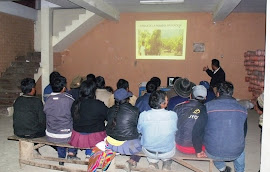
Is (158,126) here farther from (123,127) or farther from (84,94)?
(84,94)

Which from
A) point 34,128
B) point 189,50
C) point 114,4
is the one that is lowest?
point 34,128

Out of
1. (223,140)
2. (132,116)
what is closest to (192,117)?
(223,140)

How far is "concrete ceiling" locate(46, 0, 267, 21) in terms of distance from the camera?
608 cm

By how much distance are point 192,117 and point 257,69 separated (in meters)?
4.43

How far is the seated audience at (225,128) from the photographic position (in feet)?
9.02

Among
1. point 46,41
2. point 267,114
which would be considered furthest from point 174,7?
point 267,114

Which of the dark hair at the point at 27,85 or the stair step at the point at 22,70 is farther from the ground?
the stair step at the point at 22,70

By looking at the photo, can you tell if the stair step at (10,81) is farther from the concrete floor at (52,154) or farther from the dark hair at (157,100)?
the dark hair at (157,100)

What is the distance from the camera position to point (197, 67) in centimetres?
811

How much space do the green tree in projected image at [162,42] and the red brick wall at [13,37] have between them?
3.74 m

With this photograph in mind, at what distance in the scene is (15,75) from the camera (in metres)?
7.64

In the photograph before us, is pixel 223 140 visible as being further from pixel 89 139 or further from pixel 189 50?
pixel 189 50

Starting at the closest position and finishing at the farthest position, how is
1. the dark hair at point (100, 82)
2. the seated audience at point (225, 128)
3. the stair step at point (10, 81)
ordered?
A: the seated audience at point (225, 128)
the dark hair at point (100, 82)
the stair step at point (10, 81)

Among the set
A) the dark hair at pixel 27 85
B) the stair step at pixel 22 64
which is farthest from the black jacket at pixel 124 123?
the stair step at pixel 22 64
